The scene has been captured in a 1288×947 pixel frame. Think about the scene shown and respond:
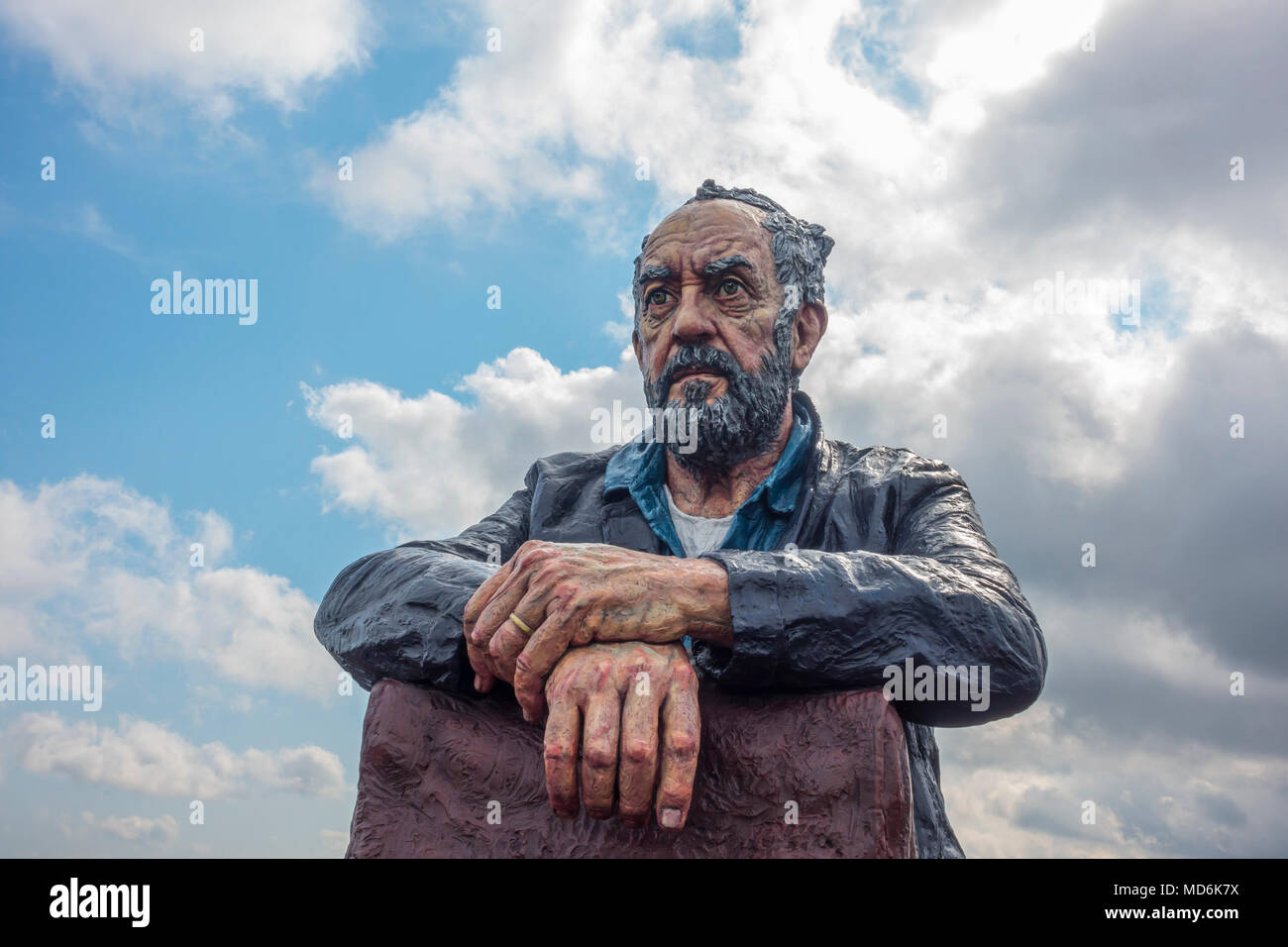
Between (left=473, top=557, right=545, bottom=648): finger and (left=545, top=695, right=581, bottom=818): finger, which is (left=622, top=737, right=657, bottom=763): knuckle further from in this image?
(left=473, top=557, right=545, bottom=648): finger

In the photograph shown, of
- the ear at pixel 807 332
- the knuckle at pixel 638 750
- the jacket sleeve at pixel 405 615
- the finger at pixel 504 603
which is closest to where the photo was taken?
the knuckle at pixel 638 750

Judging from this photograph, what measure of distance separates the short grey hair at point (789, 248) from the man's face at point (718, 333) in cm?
4

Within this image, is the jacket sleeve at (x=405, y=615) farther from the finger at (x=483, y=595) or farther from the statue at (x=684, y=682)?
the finger at (x=483, y=595)

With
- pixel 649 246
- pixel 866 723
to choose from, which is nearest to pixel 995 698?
pixel 866 723

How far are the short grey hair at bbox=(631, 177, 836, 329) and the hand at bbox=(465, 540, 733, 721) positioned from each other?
4.68 feet

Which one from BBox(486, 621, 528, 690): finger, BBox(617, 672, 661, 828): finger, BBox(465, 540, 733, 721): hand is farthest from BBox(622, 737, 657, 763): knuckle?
BBox(486, 621, 528, 690): finger

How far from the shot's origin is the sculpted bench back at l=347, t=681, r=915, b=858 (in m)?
2.69

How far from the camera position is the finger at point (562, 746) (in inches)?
101

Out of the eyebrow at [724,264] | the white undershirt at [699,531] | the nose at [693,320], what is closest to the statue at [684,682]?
the white undershirt at [699,531]

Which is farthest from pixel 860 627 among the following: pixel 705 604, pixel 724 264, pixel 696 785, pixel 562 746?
pixel 724 264

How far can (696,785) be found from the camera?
2.79m

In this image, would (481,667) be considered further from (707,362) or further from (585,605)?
(707,362)

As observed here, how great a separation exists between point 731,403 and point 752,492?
0.34 m
